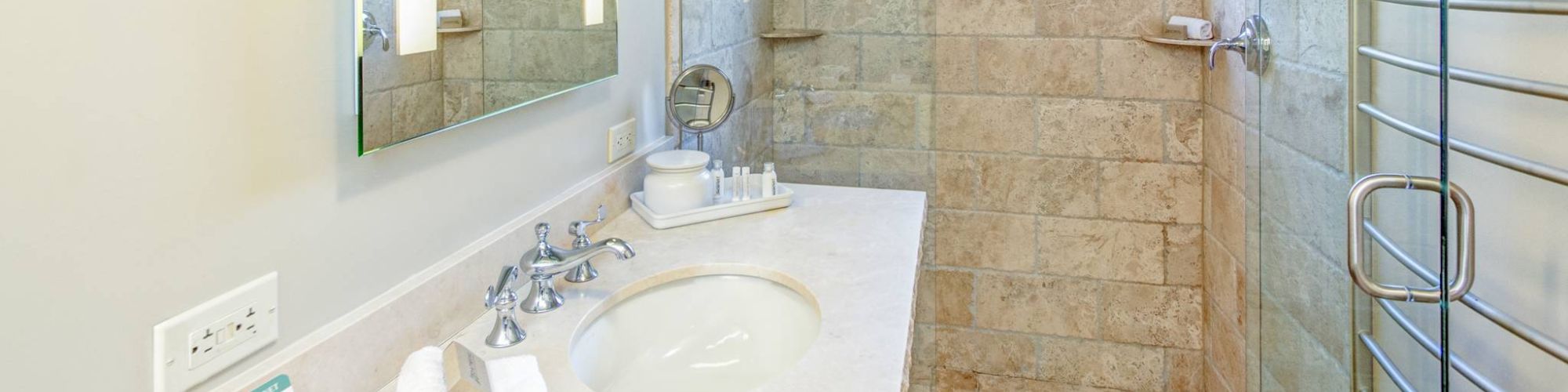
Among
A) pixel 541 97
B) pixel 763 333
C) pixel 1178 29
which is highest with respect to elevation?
pixel 1178 29

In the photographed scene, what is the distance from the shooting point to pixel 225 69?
0.97m

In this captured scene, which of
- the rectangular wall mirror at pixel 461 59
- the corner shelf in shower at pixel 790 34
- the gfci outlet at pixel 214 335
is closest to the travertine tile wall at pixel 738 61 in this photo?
the corner shelf in shower at pixel 790 34

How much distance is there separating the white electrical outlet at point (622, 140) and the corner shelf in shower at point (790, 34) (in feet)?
1.91

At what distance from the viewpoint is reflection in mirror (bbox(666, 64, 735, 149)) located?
216 centimetres

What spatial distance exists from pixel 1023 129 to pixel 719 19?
107 centimetres

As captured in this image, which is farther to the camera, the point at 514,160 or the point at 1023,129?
the point at 1023,129

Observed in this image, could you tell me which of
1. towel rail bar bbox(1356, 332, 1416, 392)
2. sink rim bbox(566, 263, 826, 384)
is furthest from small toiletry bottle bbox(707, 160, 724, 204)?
towel rail bar bbox(1356, 332, 1416, 392)

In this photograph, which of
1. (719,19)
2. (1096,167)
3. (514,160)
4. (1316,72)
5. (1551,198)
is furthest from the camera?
(1096,167)

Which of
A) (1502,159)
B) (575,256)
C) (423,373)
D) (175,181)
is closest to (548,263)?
(575,256)

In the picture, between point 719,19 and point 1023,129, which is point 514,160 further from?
point 1023,129

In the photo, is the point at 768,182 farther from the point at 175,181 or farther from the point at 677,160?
the point at 175,181

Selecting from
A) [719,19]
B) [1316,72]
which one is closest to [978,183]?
[719,19]

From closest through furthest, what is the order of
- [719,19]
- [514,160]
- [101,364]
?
[101,364] < [514,160] < [719,19]

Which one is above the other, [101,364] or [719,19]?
[719,19]
